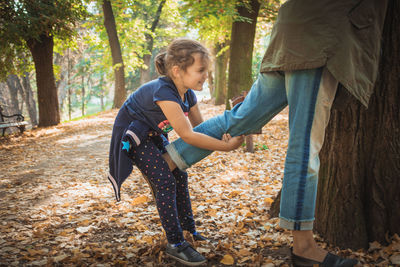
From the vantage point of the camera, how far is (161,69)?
225 cm

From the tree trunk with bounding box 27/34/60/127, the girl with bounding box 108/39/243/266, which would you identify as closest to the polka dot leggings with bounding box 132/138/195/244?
the girl with bounding box 108/39/243/266

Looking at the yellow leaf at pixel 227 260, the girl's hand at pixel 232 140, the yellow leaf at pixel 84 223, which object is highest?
the girl's hand at pixel 232 140

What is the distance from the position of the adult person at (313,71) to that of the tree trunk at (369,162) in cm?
31

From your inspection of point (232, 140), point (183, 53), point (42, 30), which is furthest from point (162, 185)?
point (42, 30)

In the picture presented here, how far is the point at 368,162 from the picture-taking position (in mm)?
2004

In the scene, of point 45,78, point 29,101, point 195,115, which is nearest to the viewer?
point 195,115

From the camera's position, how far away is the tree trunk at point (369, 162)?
75.1 inches

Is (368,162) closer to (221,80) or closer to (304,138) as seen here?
(304,138)

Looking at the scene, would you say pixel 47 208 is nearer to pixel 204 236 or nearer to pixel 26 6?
pixel 204 236

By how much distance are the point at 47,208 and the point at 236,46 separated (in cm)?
651

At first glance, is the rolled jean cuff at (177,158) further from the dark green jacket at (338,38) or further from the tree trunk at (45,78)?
the tree trunk at (45,78)

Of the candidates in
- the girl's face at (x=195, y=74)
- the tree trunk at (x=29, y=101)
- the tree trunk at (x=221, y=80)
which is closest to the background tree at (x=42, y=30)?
the girl's face at (x=195, y=74)

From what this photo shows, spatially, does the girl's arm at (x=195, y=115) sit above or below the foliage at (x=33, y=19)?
below

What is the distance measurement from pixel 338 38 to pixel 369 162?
96 cm
